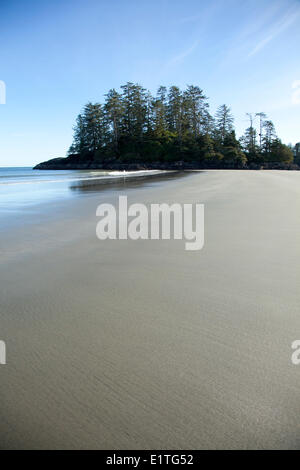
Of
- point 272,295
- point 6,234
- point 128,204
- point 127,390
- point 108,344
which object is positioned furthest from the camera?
point 128,204

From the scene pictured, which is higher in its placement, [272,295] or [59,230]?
[59,230]

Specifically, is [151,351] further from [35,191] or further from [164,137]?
[164,137]

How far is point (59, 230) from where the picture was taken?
15.4ft

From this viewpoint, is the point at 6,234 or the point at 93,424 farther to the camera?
the point at 6,234

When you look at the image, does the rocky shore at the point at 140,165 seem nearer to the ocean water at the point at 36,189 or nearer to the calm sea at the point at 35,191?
the ocean water at the point at 36,189

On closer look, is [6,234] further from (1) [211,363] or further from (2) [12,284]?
(1) [211,363]

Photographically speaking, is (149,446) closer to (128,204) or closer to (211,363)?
(211,363)

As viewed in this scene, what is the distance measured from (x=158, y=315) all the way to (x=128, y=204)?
561 centimetres

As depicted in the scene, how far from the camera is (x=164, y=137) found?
56844 mm

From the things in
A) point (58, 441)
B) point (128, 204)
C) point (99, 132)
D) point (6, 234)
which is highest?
point (99, 132)

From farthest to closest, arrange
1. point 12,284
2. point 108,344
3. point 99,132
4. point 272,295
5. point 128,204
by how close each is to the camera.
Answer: point 99,132 < point 128,204 < point 12,284 < point 272,295 < point 108,344

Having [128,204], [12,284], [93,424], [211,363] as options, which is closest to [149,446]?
[93,424]

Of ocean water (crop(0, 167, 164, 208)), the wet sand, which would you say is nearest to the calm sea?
ocean water (crop(0, 167, 164, 208))

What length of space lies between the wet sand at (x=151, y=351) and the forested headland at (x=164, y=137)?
4801cm
